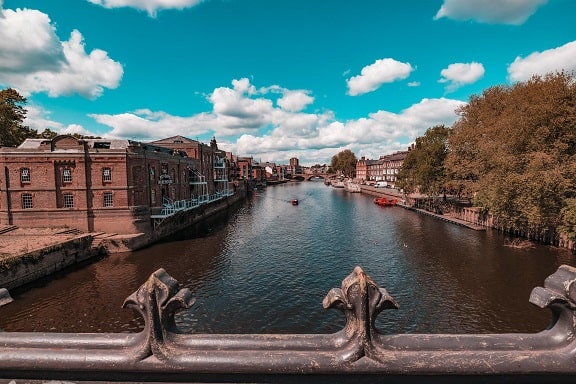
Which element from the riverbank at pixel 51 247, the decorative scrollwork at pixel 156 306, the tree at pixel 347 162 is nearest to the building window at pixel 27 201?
the riverbank at pixel 51 247

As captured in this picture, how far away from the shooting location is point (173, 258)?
106ft

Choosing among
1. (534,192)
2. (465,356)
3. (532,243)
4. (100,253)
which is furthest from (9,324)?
(532,243)

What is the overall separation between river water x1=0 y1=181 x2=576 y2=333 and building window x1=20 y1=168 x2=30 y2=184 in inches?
513

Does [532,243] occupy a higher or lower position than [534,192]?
lower

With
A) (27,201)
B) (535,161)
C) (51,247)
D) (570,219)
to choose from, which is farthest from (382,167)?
(51,247)

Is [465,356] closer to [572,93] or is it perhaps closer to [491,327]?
[491,327]

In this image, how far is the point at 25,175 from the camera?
110 feet

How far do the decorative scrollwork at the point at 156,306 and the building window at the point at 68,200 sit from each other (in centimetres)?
3914

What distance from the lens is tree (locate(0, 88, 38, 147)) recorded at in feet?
144

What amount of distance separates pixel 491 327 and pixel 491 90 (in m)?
46.5

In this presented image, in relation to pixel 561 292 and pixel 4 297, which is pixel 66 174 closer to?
pixel 4 297

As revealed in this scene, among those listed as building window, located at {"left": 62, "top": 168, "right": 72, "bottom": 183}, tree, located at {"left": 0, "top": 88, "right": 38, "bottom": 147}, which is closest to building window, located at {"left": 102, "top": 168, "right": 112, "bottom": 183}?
building window, located at {"left": 62, "top": 168, "right": 72, "bottom": 183}

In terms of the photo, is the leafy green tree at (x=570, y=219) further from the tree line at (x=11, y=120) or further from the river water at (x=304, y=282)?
Result: the tree line at (x=11, y=120)

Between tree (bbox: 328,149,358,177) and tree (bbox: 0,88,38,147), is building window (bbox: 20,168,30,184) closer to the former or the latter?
tree (bbox: 0,88,38,147)
